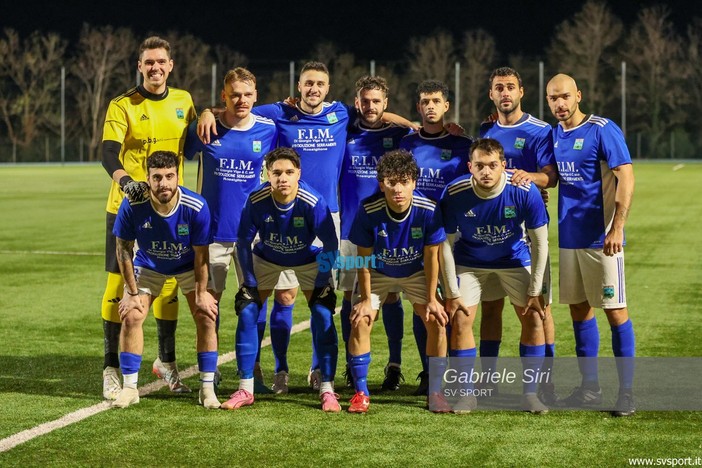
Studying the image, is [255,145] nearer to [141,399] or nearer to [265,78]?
[141,399]

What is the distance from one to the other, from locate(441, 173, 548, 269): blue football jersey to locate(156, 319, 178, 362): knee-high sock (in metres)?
1.99

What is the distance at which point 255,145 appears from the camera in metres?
7.20

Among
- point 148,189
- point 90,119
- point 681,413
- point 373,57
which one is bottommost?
point 681,413

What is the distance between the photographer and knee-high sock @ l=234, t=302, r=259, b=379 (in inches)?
264

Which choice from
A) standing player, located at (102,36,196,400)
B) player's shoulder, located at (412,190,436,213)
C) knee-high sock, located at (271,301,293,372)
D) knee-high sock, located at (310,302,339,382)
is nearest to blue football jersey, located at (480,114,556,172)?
player's shoulder, located at (412,190,436,213)

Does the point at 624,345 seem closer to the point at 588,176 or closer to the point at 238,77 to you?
the point at 588,176

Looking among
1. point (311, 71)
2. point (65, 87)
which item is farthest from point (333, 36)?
point (311, 71)

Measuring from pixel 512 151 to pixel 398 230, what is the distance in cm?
98

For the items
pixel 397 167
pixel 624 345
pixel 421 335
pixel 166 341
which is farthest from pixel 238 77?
pixel 624 345

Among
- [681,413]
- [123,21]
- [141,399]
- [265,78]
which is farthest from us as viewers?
[123,21]

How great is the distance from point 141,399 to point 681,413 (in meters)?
3.21

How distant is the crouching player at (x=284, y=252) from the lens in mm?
6590

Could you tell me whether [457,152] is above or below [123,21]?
below

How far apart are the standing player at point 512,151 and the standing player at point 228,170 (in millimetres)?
1478
